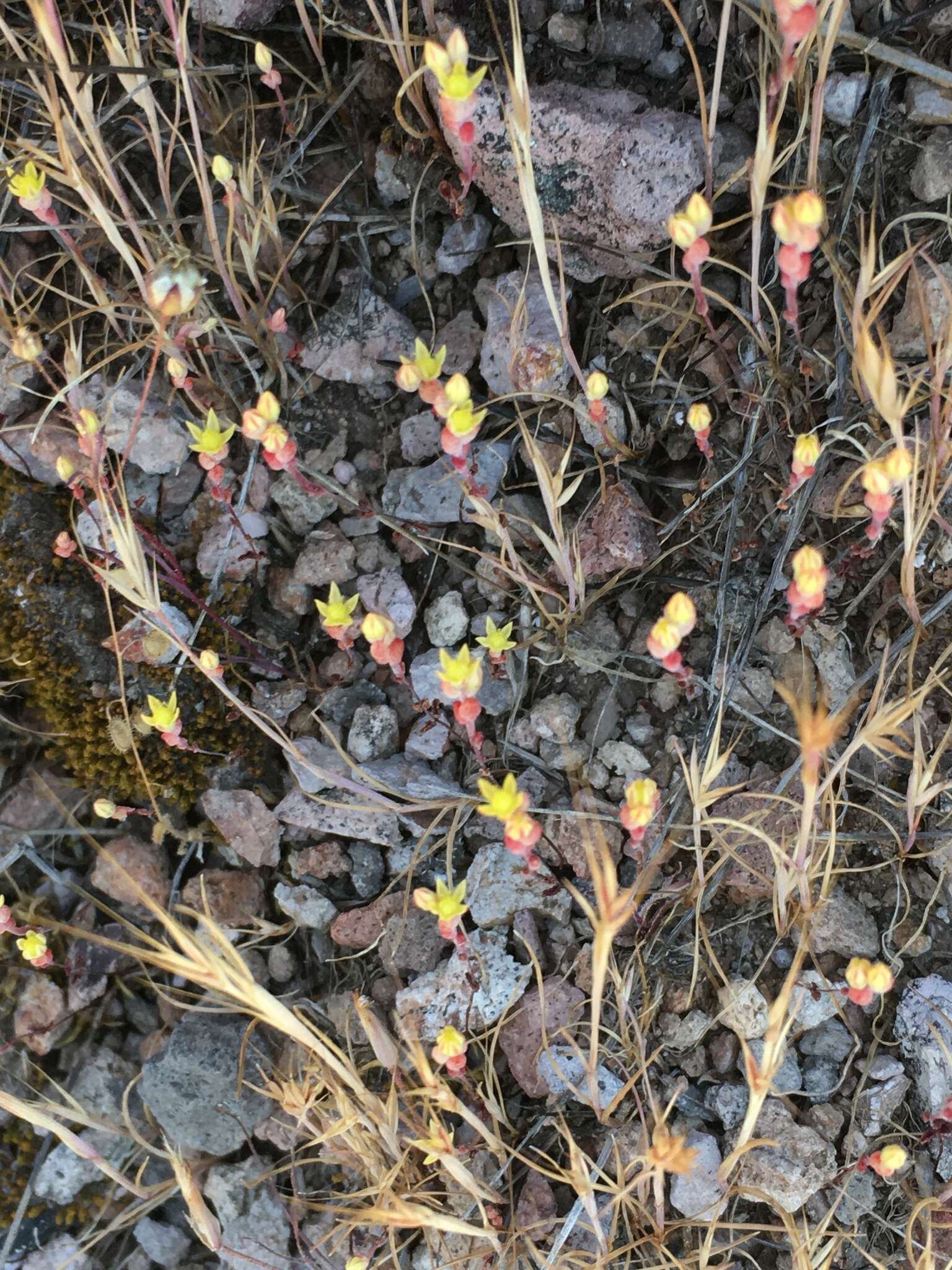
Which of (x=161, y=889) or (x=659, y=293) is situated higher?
(x=659, y=293)

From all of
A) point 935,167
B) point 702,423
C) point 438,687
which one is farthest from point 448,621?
point 935,167

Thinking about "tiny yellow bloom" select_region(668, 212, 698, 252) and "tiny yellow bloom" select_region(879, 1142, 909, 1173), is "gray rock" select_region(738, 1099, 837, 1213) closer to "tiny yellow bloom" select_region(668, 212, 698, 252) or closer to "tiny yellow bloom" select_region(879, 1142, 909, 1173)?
"tiny yellow bloom" select_region(879, 1142, 909, 1173)

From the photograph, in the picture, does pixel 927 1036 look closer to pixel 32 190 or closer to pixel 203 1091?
pixel 203 1091

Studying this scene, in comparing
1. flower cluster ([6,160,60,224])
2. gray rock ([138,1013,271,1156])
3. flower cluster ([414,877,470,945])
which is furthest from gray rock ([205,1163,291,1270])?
flower cluster ([6,160,60,224])

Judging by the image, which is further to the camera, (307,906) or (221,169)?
(307,906)

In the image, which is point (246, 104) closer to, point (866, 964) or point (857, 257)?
point (857, 257)

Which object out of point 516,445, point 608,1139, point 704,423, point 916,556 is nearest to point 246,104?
point 516,445

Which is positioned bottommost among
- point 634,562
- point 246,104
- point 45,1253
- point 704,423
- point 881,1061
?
point 45,1253

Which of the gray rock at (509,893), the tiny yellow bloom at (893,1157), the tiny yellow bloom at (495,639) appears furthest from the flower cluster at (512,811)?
the tiny yellow bloom at (893,1157)
